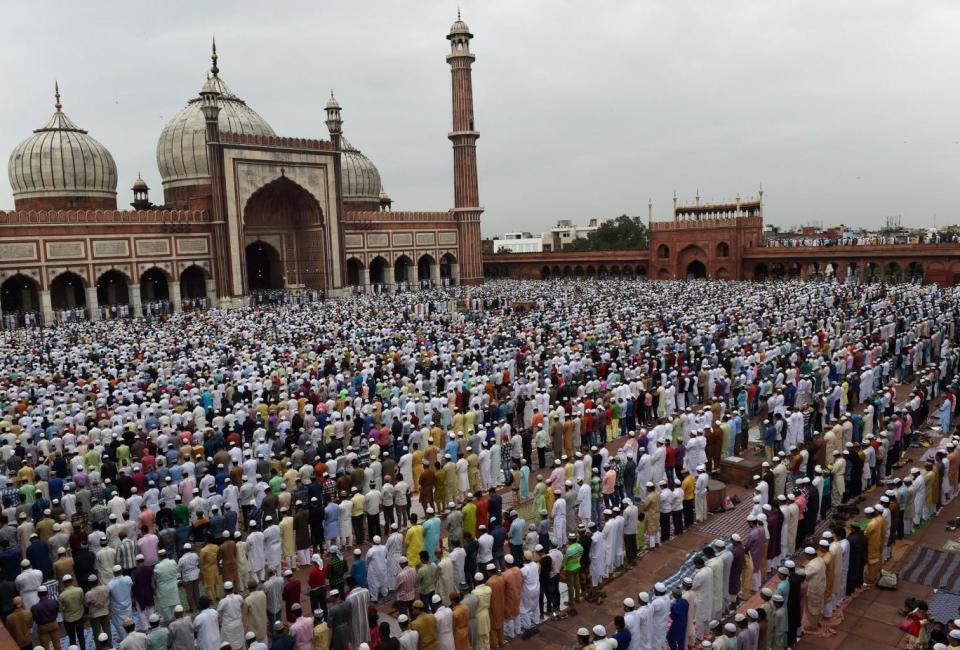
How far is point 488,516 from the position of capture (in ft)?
27.2

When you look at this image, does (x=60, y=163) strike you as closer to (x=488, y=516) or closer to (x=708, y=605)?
(x=488, y=516)

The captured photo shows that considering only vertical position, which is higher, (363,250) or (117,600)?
(363,250)

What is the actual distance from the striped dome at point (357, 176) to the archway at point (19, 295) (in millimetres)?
21175

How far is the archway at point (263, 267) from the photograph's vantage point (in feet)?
138

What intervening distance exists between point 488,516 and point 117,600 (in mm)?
3935

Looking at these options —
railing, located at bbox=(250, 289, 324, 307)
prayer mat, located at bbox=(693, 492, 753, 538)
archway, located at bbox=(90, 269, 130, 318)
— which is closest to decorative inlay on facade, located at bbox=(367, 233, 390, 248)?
railing, located at bbox=(250, 289, 324, 307)

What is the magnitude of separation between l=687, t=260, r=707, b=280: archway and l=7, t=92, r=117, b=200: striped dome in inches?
1377

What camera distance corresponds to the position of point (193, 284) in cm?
3991

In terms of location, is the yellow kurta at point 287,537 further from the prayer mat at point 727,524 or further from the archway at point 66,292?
the archway at point 66,292

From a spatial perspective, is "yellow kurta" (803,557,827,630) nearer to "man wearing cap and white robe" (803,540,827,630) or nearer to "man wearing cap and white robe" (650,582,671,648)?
"man wearing cap and white robe" (803,540,827,630)

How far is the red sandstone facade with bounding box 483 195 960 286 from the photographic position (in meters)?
36.0

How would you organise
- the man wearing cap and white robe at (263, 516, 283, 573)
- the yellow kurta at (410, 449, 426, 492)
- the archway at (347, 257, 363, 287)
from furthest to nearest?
1. the archway at (347, 257, 363, 287)
2. the yellow kurta at (410, 449, 426, 492)
3. the man wearing cap and white robe at (263, 516, 283, 573)

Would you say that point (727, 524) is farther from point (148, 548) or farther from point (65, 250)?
point (65, 250)

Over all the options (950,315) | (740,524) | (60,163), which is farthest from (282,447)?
(60,163)
